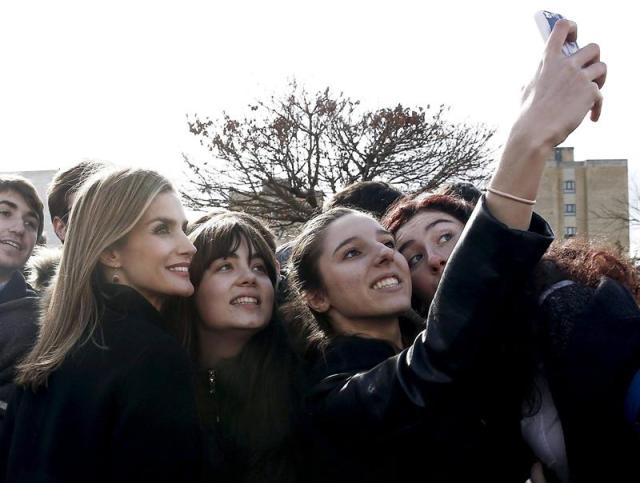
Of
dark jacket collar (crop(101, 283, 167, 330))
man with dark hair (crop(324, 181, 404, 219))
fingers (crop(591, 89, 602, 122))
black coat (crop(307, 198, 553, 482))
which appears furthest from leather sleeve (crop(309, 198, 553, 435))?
man with dark hair (crop(324, 181, 404, 219))

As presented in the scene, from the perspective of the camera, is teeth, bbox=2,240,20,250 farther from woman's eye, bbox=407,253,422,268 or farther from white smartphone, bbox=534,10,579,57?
→ white smartphone, bbox=534,10,579,57

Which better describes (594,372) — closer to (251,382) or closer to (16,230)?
(251,382)

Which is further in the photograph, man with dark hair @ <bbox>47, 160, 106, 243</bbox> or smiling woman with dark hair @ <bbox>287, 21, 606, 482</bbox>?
man with dark hair @ <bbox>47, 160, 106, 243</bbox>

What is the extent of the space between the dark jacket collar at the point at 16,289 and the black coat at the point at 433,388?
6.35ft

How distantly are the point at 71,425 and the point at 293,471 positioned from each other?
74cm

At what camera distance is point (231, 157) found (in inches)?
660

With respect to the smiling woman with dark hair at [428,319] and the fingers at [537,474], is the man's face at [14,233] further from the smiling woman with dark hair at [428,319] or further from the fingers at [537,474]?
the fingers at [537,474]

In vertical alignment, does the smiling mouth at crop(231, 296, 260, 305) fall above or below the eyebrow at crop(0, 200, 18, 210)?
below

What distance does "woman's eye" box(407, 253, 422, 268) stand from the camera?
8.09ft

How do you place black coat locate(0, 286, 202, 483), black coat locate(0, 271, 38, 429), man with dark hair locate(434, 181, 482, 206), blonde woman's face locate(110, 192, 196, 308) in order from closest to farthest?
black coat locate(0, 286, 202, 483) → blonde woman's face locate(110, 192, 196, 308) → black coat locate(0, 271, 38, 429) → man with dark hair locate(434, 181, 482, 206)

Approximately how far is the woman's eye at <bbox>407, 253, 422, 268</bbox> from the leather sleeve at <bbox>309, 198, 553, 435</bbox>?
2.58 feet

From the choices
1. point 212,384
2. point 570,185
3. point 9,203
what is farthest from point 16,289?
point 570,185

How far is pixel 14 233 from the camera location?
3.65 m

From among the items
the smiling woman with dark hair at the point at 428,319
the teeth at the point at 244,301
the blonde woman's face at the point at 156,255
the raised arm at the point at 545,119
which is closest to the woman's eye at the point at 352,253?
the smiling woman with dark hair at the point at 428,319
